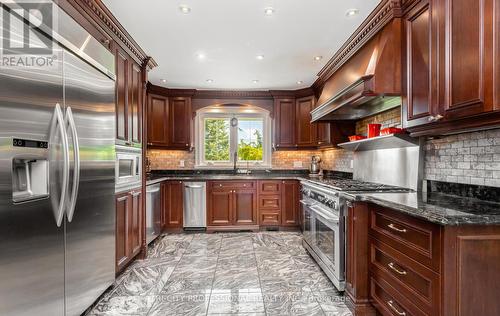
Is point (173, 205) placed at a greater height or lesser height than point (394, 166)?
lesser

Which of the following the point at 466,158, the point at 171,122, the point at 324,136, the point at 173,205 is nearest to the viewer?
the point at 466,158

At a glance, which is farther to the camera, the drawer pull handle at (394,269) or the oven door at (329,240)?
the oven door at (329,240)

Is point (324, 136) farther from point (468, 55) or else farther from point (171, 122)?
point (468, 55)

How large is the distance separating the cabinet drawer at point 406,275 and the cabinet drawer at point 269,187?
2737 millimetres

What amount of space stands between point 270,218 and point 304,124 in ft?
5.84

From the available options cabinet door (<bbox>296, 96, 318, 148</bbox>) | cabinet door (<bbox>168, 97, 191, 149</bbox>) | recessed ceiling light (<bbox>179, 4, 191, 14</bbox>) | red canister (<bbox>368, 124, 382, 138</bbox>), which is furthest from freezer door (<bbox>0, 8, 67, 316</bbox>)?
cabinet door (<bbox>296, 96, 318, 148</bbox>)

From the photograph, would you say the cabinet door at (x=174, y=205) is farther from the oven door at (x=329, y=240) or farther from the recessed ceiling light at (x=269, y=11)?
the recessed ceiling light at (x=269, y=11)

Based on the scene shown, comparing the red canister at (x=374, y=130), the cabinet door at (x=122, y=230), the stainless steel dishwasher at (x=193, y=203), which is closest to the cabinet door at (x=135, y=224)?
the cabinet door at (x=122, y=230)

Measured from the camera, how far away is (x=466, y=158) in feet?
6.43

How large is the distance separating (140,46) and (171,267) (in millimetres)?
2541

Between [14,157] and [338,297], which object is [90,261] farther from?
[338,297]

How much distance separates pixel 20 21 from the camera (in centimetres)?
141

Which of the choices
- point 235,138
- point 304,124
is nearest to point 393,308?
point 304,124

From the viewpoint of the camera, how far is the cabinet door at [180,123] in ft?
16.4
